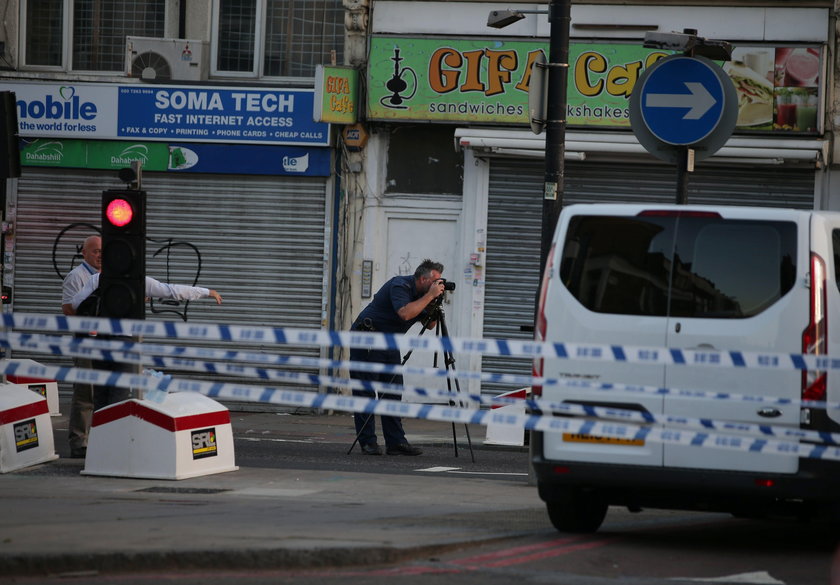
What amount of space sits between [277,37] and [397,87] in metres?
2.11

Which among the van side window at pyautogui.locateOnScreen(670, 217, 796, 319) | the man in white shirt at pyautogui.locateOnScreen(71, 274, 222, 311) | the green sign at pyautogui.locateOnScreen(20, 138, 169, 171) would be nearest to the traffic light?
the man in white shirt at pyautogui.locateOnScreen(71, 274, 222, 311)

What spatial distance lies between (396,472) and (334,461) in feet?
3.42

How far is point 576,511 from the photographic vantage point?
873 centimetres

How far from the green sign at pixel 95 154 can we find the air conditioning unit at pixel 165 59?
3.12 ft

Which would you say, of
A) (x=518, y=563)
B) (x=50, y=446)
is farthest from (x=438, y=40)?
(x=518, y=563)

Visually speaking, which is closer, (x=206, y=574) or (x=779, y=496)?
(x=206, y=574)

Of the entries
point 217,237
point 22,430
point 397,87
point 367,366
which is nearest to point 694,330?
point 367,366

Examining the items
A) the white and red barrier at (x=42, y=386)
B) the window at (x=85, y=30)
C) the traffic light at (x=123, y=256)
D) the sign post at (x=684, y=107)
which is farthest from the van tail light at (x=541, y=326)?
the window at (x=85, y=30)

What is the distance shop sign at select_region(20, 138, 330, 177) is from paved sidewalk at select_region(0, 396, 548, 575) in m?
7.27

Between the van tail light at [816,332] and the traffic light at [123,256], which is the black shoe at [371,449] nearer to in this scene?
the traffic light at [123,256]

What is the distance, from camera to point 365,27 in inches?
743

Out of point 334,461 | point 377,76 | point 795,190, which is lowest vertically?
point 334,461

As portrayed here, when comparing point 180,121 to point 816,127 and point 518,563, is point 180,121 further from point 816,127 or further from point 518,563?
point 518,563

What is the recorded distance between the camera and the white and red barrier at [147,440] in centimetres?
1112
